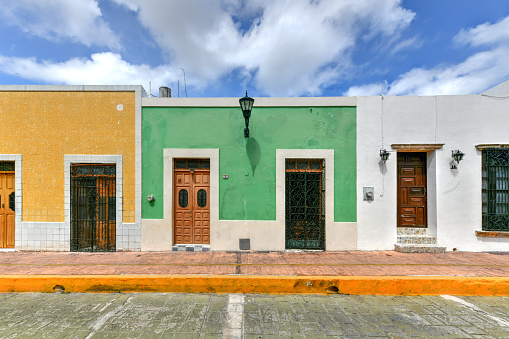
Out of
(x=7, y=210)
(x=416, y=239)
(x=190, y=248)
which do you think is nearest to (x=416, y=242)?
(x=416, y=239)

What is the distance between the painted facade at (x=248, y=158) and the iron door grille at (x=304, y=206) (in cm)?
20

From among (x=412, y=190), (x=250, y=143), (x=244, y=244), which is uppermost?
(x=250, y=143)

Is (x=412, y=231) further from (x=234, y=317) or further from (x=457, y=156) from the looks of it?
(x=234, y=317)

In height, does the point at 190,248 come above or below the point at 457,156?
below

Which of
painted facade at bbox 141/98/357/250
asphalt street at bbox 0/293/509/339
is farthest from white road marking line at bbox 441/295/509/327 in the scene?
painted facade at bbox 141/98/357/250

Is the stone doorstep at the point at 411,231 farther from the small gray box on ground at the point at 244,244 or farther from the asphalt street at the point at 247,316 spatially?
the small gray box on ground at the point at 244,244

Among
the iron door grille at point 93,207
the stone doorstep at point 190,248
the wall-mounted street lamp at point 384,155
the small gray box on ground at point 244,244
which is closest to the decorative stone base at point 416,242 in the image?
the wall-mounted street lamp at point 384,155

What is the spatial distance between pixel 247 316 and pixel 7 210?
7663 millimetres

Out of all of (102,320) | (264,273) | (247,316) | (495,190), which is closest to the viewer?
(102,320)

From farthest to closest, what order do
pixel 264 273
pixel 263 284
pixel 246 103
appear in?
pixel 246 103 < pixel 264 273 < pixel 263 284

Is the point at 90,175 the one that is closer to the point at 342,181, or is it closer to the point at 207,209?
the point at 207,209

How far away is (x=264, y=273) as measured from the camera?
183 inches

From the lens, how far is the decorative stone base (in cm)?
602

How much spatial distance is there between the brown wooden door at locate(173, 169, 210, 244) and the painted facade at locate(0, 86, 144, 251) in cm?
107
